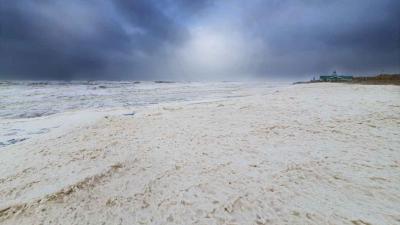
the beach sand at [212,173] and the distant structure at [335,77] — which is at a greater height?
the distant structure at [335,77]

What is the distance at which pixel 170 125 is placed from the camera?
8414 millimetres

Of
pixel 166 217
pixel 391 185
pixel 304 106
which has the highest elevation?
pixel 304 106

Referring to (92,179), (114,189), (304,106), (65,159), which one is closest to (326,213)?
(114,189)

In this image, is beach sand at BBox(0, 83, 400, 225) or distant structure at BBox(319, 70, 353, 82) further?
distant structure at BBox(319, 70, 353, 82)

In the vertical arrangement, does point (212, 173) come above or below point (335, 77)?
below

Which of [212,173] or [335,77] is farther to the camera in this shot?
[335,77]

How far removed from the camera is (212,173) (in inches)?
182

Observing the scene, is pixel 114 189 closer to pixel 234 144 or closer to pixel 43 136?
pixel 234 144

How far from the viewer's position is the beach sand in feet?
11.2

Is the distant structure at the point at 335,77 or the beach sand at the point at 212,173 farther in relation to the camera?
the distant structure at the point at 335,77

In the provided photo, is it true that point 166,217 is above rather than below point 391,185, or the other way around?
below

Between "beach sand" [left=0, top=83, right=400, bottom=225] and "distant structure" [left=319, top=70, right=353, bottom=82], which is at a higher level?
"distant structure" [left=319, top=70, right=353, bottom=82]

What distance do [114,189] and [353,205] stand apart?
12.9 feet

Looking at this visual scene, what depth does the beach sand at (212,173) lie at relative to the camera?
340cm
